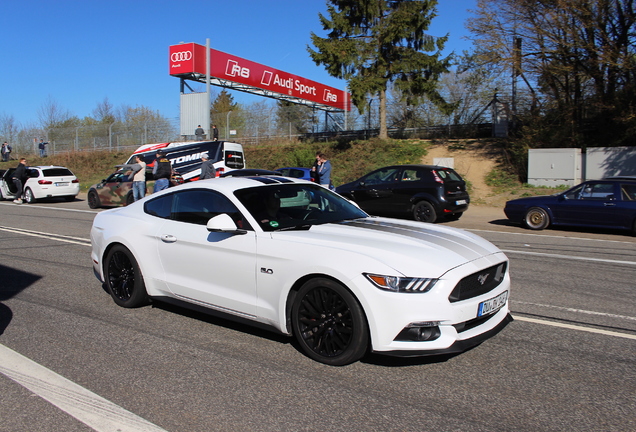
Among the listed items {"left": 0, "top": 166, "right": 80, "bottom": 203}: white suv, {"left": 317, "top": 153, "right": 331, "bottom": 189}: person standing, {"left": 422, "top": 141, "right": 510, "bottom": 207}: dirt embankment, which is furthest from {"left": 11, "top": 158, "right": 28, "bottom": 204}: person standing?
{"left": 422, "top": 141, "right": 510, "bottom": 207}: dirt embankment

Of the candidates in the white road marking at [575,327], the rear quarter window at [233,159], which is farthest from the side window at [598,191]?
the rear quarter window at [233,159]

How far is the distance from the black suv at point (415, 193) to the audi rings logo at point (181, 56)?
21.9 meters

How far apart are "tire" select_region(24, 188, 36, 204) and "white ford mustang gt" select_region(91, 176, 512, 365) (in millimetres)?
19137

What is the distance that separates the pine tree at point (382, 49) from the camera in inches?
1095

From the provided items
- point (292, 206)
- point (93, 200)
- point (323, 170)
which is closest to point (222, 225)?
point (292, 206)

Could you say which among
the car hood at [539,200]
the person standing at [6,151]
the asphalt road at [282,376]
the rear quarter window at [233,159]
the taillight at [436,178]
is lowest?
the asphalt road at [282,376]

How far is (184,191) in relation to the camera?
564 cm

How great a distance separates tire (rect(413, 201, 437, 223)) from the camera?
14320mm

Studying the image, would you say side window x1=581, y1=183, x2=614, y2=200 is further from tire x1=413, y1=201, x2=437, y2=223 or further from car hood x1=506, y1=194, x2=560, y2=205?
tire x1=413, y1=201, x2=437, y2=223

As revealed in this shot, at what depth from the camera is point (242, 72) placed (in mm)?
36406

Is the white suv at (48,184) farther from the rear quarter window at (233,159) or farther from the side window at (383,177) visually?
the side window at (383,177)

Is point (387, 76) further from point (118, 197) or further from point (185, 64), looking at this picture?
point (118, 197)

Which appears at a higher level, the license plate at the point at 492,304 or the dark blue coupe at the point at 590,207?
the dark blue coupe at the point at 590,207

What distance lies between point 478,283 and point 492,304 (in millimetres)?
235
